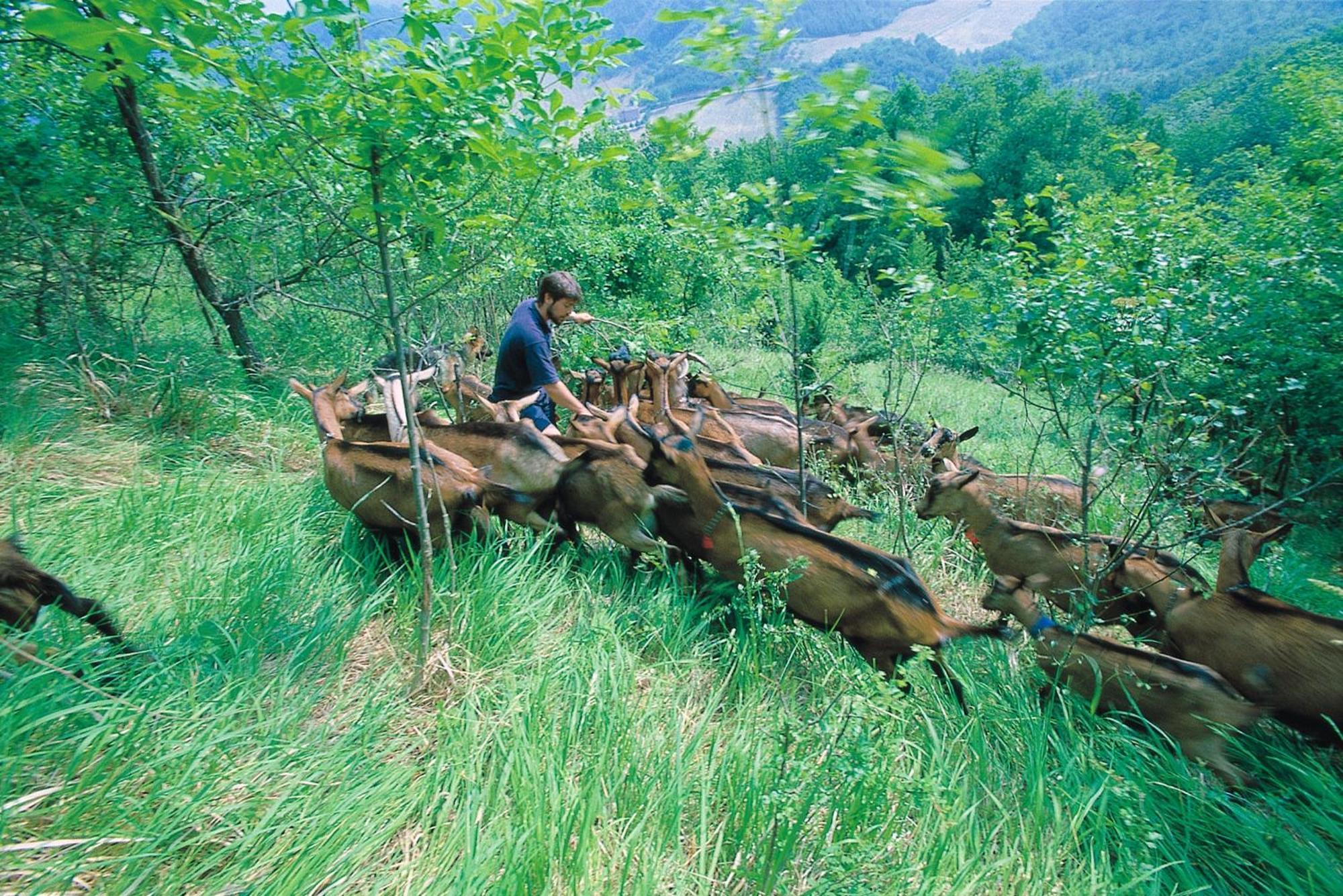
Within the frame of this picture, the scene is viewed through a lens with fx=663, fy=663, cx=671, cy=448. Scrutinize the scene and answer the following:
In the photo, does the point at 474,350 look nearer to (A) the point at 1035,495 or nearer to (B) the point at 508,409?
(B) the point at 508,409

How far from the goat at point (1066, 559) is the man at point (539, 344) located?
3.41 m

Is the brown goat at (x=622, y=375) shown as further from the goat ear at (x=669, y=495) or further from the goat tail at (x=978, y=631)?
the goat tail at (x=978, y=631)

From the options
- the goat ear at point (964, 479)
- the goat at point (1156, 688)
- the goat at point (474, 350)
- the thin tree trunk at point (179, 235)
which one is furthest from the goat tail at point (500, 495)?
the goat at point (474, 350)

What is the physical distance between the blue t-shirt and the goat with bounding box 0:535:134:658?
3.32 metres

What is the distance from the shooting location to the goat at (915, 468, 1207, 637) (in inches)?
173

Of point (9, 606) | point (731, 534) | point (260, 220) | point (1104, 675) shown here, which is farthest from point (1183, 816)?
point (260, 220)

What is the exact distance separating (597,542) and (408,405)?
2.85 m

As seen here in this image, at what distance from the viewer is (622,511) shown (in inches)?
185

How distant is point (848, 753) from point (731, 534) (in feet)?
6.64

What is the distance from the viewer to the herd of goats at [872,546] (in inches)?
132

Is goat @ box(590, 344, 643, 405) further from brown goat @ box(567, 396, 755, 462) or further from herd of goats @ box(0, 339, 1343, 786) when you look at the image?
herd of goats @ box(0, 339, 1343, 786)

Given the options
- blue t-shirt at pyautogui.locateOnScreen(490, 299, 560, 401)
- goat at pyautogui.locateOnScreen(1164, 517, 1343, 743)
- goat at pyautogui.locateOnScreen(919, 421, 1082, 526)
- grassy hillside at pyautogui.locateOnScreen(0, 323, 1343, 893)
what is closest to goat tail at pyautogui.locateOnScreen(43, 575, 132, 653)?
grassy hillside at pyautogui.locateOnScreen(0, 323, 1343, 893)

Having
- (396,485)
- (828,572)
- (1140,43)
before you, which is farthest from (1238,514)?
(1140,43)

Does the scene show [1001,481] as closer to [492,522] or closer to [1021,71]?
[492,522]
